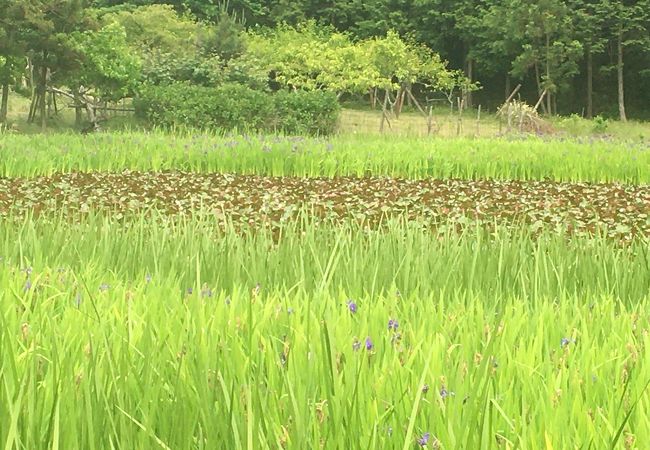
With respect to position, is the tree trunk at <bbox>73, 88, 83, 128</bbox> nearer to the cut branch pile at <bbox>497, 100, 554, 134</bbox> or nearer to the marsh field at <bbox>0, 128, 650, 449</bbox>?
the cut branch pile at <bbox>497, 100, 554, 134</bbox>

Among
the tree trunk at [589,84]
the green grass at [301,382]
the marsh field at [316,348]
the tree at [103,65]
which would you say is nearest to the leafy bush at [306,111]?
the tree at [103,65]

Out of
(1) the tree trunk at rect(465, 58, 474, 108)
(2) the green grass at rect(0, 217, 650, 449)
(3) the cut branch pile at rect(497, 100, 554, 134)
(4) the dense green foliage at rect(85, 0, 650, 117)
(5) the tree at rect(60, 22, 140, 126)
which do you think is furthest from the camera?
(1) the tree trunk at rect(465, 58, 474, 108)

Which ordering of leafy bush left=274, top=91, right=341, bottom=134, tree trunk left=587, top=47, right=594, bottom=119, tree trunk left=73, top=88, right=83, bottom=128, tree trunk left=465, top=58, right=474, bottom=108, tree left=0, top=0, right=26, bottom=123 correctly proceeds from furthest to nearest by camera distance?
tree trunk left=465, top=58, right=474, bottom=108
tree trunk left=587, top=47, right=594, bottom=119
leafy bush left=274, top=91, right=341, bottom=134
tree trunk left=73, top=88, right=83, bottom=128
tree left=0, top=0, right=26, bottom=123

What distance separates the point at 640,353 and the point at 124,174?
7.43m

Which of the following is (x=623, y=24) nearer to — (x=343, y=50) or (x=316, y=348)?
(x=343, y=50)

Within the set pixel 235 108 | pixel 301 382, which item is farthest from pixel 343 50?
pixel 301 382

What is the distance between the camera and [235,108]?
15969mm

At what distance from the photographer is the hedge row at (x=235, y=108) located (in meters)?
15.8

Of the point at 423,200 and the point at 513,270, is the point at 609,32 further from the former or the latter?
the point at 513,270

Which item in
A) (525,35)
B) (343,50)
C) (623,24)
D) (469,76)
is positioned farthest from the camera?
(469,76)

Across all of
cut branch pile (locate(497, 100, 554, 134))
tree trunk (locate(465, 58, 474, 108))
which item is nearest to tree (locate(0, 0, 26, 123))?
cut branch pile (locate(497, 100, 554, 134))

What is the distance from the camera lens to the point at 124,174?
8.35m

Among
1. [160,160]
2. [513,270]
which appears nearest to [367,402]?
[513,270]

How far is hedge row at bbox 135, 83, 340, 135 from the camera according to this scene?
15828 mm
